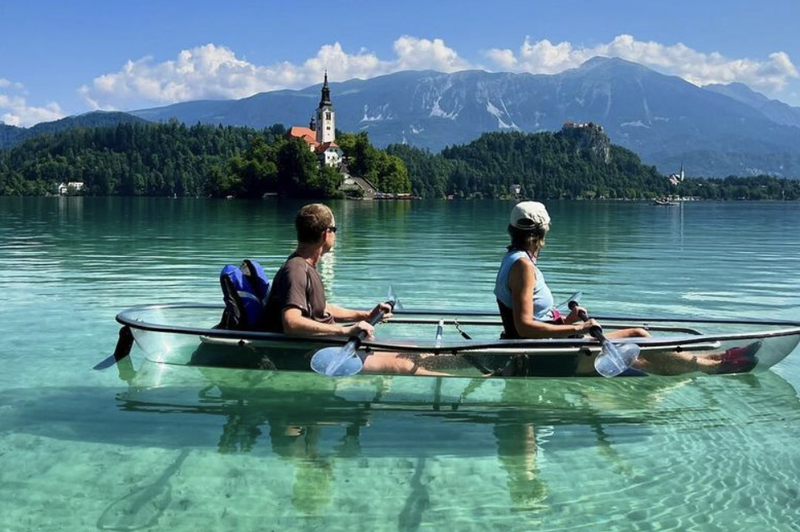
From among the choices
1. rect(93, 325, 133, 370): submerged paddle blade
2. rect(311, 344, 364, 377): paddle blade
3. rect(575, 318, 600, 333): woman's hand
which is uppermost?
rect(575, 318, 600, 333): woman's hand

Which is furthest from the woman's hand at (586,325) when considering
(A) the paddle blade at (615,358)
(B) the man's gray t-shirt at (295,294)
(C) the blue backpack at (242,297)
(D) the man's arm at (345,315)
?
(C) the blue backpack at (242,297)

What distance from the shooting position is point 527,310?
7.41m

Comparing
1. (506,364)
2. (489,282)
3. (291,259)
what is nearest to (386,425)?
(506,364)

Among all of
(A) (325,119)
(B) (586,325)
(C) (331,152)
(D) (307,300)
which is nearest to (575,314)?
(B) (586,325)

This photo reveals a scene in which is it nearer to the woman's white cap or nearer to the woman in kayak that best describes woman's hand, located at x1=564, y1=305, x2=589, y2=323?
the woman in kayak

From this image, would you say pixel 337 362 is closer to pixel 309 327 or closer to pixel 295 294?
pixel 309 327

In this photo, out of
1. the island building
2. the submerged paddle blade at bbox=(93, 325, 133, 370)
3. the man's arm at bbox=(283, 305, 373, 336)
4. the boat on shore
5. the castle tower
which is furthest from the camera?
the castle tower

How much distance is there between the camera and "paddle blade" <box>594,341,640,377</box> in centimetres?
715

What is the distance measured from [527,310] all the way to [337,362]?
1.82m

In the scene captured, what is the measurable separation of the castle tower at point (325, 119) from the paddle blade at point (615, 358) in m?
186

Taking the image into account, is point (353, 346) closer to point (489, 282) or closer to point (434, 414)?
point (434, 414)

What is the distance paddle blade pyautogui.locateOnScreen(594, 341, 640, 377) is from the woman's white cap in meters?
1.25

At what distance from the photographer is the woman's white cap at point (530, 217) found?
23.7 ft

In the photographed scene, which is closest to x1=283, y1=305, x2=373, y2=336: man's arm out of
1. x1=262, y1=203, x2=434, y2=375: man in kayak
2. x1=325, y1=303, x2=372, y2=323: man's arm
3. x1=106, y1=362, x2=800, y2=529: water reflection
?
x1=262, y1=203, x2=434, y2=375: man in kayak
